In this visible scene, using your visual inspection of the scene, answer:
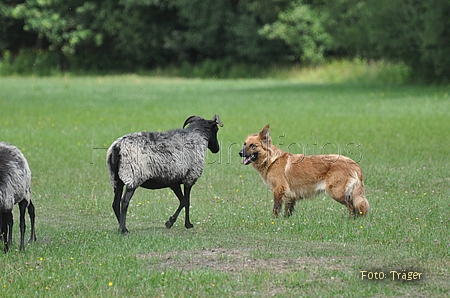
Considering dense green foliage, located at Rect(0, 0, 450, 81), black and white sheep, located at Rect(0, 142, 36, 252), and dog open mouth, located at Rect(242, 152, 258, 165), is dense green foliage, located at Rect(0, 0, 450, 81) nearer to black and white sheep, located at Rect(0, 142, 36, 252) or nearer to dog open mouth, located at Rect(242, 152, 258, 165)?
dog open mouth, located at Rect(242, 152, 258, 165)

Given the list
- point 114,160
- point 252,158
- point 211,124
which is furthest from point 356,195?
point 114,160

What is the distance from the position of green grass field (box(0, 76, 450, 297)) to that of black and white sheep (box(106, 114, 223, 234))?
1.76 ft

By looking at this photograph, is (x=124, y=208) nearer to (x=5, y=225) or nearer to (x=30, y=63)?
(x=5, y=225)

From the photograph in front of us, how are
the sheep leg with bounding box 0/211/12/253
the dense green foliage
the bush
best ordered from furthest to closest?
the bush → the dense green foliage → the sheep leg with bounding box 0/211/12/253

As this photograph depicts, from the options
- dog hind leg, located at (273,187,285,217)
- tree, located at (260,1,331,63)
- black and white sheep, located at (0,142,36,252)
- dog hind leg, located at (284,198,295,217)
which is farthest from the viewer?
tree, located at (260,1,331,63)

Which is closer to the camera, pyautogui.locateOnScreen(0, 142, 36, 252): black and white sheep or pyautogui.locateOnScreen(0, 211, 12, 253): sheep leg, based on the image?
pyautogui.locateOnScreen(0, 142, 36, 252): black and white sheep

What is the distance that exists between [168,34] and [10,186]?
4873 centimetres

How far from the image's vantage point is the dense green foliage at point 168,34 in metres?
49.2

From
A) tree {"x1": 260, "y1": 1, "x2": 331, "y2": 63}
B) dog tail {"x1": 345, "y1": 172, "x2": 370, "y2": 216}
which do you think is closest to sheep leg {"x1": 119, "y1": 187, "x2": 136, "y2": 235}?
dog tail {"x1": 345, "y1": 172, "x2": 370, "y2": 216}

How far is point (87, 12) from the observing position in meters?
54.6

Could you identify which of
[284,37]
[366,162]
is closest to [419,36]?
[284,37]

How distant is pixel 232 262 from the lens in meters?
7.54

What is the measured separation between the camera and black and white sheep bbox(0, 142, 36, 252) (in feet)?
25.8

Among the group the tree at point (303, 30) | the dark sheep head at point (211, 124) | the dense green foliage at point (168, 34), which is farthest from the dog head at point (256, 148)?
the tree at point (303, 30)
